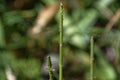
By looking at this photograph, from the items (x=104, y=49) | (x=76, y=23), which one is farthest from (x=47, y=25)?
(x=104, y=49)

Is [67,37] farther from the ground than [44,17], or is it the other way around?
[44,17]

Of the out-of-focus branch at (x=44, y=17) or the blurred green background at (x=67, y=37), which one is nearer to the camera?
the blurred green background at (x=67, y=37)

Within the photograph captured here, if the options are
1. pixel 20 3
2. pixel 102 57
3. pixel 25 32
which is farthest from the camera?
pixel 20 3

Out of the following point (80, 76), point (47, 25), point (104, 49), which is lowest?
point (80, 76)

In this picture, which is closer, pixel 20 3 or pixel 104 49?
pixel 104 49

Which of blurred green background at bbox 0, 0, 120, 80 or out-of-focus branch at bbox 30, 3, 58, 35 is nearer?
blurred green background at bbox 0, 0, 120, 80

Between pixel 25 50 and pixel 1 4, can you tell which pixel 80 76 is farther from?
pixel 1 4

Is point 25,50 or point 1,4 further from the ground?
point 1,4

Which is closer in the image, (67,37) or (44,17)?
(67,37)
